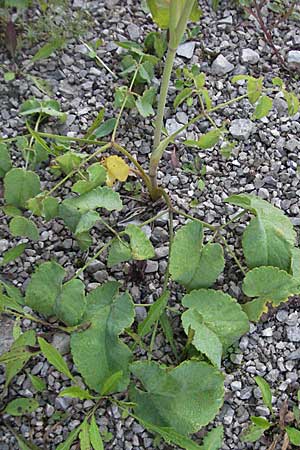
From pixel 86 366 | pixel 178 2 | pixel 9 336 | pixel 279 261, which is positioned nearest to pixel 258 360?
pixel 279 261

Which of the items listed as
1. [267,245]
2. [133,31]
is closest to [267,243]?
[267,245]

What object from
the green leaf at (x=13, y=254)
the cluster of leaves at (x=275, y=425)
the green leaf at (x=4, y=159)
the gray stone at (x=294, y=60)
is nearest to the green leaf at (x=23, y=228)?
the green leaf at (x=13, y=254)

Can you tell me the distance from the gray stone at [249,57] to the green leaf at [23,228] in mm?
630

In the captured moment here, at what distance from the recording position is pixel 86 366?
1.11 m

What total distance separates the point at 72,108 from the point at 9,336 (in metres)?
0.52

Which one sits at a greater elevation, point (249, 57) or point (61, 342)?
→ point (249, 57)

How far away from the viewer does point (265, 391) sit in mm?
1166

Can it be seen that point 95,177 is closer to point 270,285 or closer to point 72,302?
point 72,302

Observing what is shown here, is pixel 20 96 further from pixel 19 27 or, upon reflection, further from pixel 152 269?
pixel 152 269

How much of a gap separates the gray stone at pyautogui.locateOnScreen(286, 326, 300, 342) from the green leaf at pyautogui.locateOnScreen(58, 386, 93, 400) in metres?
0.37

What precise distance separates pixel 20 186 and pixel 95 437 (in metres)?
0.48

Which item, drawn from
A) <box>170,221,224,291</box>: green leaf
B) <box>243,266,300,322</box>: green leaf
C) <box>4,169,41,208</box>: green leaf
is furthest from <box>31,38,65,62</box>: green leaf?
<box>243,266,300,322</box>: green leaf

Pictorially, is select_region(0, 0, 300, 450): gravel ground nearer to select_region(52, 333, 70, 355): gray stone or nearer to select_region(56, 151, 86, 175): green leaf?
select_region(52, 333, 70, 355): gray stone

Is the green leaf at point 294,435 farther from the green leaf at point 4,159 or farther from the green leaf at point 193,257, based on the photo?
the green leaf at point 4,159
